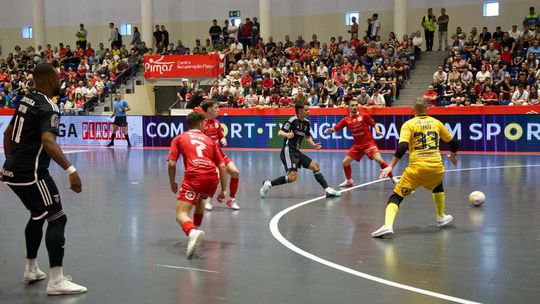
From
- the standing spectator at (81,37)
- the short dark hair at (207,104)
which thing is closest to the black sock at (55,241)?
the short dark hair at (207,104)

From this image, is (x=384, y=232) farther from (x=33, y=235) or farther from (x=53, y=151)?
(x=53, y=151)

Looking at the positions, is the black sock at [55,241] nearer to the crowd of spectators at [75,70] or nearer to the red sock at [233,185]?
the red sock at [233,185]

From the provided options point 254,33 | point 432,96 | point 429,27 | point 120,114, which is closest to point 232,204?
point 432,96

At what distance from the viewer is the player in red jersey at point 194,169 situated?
808cm

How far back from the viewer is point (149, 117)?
26766 millimetres

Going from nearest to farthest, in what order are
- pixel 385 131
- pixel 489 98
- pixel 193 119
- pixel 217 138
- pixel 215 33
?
pixel 193 119
pixel 217 138
pixel 489 98
pixel 385 131
pixel 215 33

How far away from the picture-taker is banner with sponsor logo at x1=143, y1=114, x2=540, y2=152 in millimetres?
20953

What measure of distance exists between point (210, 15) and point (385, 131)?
19260 mm

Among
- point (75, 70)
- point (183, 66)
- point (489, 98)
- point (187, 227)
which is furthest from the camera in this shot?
point (75, 70)

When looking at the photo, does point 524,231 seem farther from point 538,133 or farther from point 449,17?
point 449,17

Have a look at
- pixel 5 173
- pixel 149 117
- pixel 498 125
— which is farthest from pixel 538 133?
pixel 5 173

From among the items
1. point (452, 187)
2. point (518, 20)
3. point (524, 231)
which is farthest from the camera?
point (518, 20)

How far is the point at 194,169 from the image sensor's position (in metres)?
8.17

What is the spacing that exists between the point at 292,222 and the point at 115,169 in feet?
30.4
